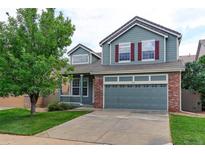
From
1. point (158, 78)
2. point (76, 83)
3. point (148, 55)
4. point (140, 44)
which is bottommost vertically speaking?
point (76, 83)

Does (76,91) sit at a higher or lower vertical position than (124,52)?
lower

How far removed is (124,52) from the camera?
17.2 metres

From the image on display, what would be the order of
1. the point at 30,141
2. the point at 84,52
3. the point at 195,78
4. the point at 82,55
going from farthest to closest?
the point at 82,55
the point at 84,52
the point at 195,78
the point at 30,141

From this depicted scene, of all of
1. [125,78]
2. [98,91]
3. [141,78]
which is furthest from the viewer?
[98,91]

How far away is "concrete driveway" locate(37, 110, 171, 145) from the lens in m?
7.60

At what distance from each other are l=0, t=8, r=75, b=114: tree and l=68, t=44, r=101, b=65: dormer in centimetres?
809

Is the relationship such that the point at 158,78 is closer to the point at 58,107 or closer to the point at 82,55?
the point at 58,107

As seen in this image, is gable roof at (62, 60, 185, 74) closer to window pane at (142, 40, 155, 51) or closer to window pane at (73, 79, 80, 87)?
window pane at (142, 40, 155, 51)

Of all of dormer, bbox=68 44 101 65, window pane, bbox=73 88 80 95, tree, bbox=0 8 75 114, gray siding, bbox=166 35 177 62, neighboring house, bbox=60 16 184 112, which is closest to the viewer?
tree, bbox=0 8 75 114

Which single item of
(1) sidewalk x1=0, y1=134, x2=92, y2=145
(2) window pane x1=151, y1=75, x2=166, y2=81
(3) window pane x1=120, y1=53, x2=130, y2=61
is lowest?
(1) sidewalk x1=0, y1=134, x2=92, y2=145

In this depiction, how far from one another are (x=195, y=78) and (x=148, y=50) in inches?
161

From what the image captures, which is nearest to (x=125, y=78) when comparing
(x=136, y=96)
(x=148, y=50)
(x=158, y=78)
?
(x=136, y=96)

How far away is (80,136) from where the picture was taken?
8.20m

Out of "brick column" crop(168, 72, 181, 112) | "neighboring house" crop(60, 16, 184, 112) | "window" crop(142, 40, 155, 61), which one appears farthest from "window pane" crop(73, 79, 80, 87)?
"brick column" crop(168, 72, 181, 112)
